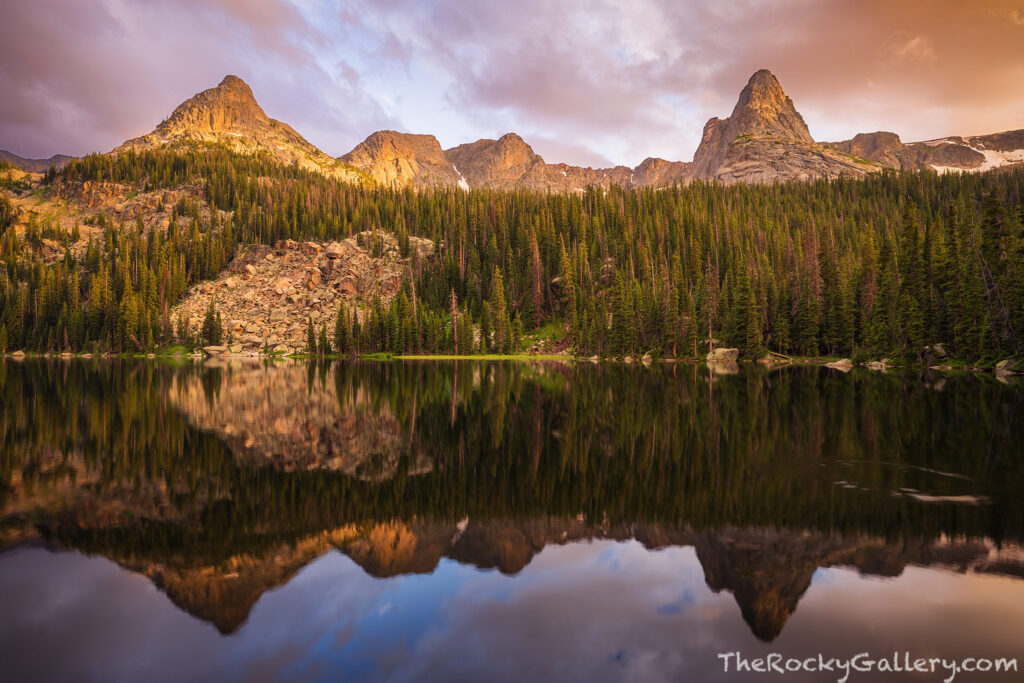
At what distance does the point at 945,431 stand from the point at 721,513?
1583 centimetres

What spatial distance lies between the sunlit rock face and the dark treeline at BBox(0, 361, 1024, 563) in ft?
1.40

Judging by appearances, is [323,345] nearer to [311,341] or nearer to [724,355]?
[311,341]

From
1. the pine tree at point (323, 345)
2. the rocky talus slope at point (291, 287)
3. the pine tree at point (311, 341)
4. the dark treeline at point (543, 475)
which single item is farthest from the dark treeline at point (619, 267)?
the dark treeline at point (543, 475)

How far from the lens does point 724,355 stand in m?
93.7

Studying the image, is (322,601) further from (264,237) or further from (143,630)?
(264,237)

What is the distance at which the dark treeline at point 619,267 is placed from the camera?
68000 mm

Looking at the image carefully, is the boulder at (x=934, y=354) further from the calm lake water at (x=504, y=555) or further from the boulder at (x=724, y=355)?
the calm lake water at (x=504, y=555)

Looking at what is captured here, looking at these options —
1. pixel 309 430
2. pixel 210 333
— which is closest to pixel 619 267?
pixel 210 333

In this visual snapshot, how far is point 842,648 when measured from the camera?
625cm

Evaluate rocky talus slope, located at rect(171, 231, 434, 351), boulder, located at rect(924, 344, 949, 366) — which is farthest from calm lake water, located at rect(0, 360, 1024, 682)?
rocky talus slope, located at rect(171, 231, 434, 351)

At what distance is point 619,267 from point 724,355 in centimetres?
5293

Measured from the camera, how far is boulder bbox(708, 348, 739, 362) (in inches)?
3654

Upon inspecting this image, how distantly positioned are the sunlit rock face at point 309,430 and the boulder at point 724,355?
74.7 meters

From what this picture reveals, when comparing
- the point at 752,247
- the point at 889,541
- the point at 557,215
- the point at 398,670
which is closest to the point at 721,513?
the point at 889,541
